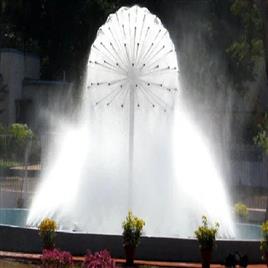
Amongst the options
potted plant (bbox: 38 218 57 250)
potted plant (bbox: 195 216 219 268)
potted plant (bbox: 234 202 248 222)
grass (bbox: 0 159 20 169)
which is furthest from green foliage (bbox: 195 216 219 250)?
grass (bbox: 0 159 20 169)

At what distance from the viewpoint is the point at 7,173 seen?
34219 mm

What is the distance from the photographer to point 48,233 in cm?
1331

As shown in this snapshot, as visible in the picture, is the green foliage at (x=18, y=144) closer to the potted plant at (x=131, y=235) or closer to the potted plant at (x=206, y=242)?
the potted plant at (x=131, y=235)

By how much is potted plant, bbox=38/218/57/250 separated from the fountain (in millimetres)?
2543

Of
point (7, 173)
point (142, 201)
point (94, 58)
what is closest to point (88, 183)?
point (142, 201)

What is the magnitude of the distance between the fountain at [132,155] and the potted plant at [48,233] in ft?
8.34

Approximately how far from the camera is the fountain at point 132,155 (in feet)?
53.6

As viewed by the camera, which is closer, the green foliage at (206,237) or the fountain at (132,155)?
the green foliage at (206,237)

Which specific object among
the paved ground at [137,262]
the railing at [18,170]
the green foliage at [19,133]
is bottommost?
the paved ground at [137,262]

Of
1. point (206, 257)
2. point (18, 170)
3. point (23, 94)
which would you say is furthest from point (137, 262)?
point (23, 94)

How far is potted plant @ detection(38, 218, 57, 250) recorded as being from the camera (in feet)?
43.6

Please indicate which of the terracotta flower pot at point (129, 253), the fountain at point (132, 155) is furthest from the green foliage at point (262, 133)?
the terracotta flower pot at point (129, 253)

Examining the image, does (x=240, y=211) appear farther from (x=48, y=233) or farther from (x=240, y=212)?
(x=48, y=233)

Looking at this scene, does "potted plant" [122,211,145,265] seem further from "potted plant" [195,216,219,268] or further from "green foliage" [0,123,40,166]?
"green foliage" [0,123,40,166]
